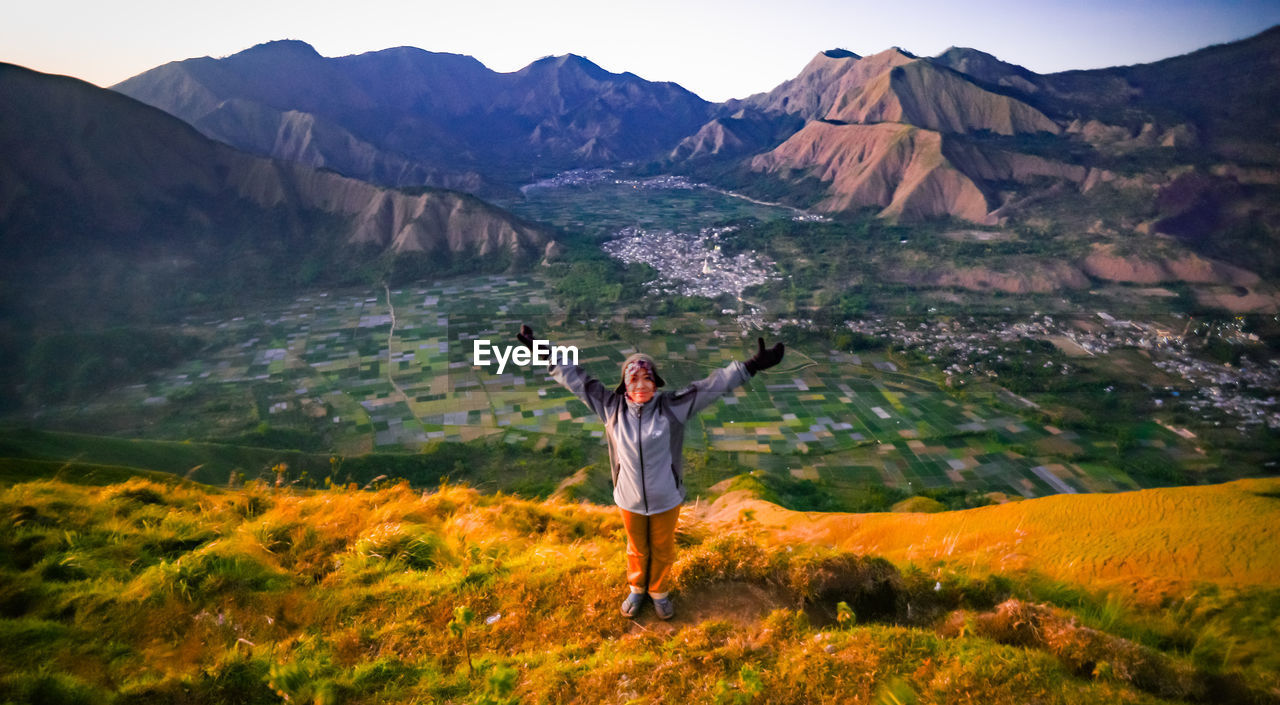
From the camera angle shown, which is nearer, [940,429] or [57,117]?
[940,429]

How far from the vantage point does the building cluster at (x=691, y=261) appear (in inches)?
2158

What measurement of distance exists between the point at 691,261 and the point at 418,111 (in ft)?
386

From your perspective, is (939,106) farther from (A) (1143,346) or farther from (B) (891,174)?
(A) (1143,346)

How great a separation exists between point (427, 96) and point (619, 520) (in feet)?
577

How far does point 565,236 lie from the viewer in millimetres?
71938

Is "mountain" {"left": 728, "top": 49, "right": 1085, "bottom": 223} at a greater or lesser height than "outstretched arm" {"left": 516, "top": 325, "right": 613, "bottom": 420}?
greater

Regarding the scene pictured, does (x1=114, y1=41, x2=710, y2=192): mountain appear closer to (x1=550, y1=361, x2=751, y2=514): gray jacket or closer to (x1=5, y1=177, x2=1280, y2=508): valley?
(x1=5, y1=177, x2=1280, y2=508): valley

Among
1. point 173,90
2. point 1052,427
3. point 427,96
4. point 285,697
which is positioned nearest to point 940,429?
point 1052,427

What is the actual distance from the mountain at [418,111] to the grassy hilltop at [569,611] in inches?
3647

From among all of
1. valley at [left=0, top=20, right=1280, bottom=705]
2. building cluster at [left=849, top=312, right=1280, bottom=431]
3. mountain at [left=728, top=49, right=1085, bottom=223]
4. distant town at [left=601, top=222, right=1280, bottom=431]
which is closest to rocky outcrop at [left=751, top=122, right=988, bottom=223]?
mountain at [left=728, top=49, right=1085, bottom=223]

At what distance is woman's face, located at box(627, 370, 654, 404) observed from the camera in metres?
4.37

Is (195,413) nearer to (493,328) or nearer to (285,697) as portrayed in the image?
(493,328)

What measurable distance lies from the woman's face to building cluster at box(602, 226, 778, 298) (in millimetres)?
47840

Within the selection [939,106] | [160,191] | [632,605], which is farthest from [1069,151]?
[160,191]
